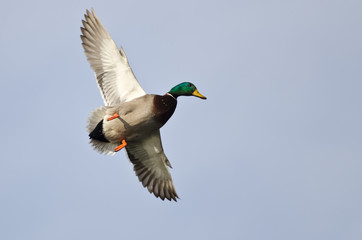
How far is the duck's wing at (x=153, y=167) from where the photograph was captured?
12.7 meters

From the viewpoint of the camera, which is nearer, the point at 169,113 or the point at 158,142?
the point at 169,113

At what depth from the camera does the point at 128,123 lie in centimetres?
1159

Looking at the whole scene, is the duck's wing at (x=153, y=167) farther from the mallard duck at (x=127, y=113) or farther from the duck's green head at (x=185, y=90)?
the duck's green head at (x=185, y=90)

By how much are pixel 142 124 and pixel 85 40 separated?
200cm

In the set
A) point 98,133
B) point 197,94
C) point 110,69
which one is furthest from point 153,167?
point 110,69

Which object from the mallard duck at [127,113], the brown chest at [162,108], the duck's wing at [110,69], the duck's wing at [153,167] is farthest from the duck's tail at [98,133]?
the brown chest at [162,108]

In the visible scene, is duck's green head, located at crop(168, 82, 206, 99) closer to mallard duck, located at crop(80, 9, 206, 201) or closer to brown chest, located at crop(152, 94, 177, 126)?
mallard duck, located at crop(80, 9, 206, 201)

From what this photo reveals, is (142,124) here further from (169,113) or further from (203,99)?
(203,99)

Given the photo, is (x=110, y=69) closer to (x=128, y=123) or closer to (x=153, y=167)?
(x=128, y=123)

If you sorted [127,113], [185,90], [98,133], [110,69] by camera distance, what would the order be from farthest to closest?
[110,69]
[185,90]
[98,133]
[127,113]

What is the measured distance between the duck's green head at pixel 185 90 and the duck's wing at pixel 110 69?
21.2 inches

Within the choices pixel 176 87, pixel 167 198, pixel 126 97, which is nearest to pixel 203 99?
pixel 176 87

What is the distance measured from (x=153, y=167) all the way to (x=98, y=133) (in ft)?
5.23

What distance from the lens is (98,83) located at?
1224 cm
